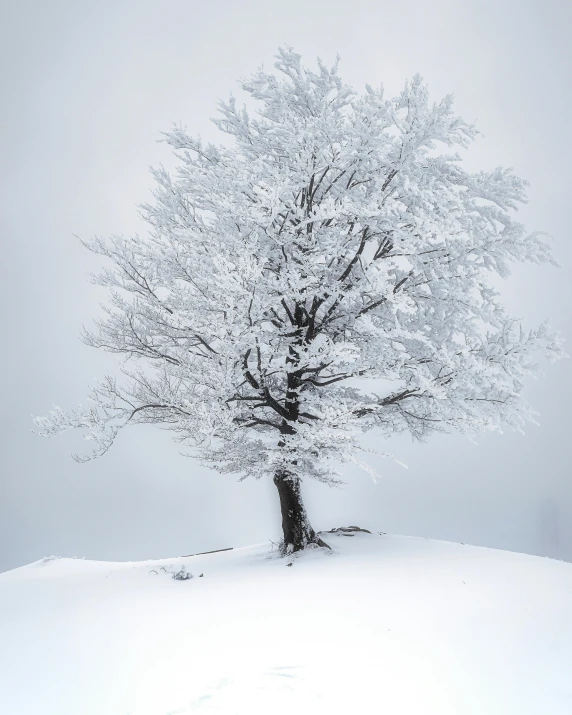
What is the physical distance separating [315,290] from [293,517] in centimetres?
425

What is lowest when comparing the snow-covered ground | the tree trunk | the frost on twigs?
the snow-covered ground

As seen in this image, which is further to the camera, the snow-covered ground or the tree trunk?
the tree trunk

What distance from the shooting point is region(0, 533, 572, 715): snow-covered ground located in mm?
3805

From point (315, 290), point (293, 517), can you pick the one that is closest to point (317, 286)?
point (315, 290)

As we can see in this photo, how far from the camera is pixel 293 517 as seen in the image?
946 centimetres

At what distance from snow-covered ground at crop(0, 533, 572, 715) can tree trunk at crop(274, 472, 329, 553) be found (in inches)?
54.4

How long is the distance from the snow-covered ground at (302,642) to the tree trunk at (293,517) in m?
1.38

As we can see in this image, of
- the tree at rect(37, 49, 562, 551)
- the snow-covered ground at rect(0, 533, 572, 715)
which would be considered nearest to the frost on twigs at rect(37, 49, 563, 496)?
the tree at rect(37, 49, 562, 551)

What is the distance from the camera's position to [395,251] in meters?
8.93

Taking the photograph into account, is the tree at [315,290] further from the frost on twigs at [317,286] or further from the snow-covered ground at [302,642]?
the snow-covered ground at [302,642]

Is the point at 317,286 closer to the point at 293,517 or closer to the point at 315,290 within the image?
the point at 315,290

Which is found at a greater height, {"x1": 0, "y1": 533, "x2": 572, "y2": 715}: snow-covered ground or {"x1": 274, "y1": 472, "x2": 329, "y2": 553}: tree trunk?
{"x1": 274, "y1": 472, "x2": 329, "y2": 553}: tree trunk

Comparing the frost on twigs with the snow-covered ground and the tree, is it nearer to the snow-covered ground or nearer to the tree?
the tree

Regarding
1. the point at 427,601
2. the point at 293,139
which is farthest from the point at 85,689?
the point at 293,139
